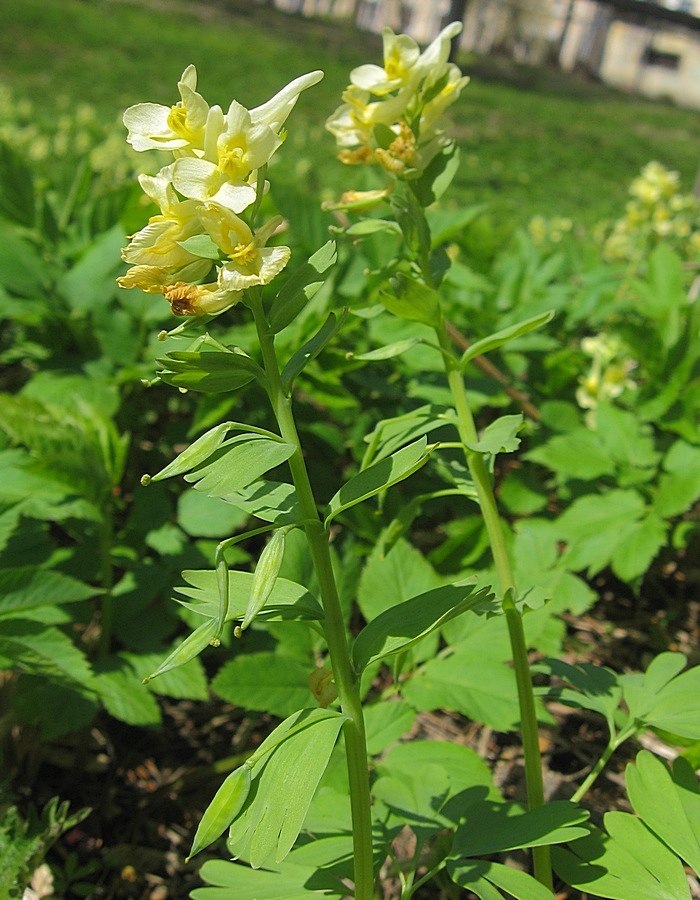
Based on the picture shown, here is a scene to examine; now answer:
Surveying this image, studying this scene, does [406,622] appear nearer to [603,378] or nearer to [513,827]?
[513,827]

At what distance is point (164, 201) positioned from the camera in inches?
29.9

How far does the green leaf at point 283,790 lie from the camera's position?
0.71 metres

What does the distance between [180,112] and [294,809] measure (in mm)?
625

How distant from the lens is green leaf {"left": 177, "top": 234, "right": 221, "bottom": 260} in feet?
2.44

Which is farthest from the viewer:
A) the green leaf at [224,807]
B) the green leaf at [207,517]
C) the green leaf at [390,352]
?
the green leaf at [207,517]

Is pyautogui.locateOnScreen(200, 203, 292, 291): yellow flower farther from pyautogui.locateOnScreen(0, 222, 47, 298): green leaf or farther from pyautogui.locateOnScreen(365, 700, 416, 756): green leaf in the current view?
pyautogui.locateOnScreen(0, 222, 47, 298): green leaf

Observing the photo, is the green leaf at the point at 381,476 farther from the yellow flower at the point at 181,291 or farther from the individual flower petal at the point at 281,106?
the individual flower petal at the point at 281,106

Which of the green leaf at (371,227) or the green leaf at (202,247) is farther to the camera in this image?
the green leaf at (371,227)

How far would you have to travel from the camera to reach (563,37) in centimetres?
2370

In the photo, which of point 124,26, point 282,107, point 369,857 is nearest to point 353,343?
point 282,107

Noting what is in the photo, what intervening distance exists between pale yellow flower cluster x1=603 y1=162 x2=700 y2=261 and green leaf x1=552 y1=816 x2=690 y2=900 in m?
2.18

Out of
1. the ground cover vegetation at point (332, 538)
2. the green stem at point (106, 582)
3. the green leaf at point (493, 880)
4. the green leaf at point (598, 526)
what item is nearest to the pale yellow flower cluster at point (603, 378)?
the ground cover vegetation at point (332, 538)

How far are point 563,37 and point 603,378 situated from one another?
2530cm

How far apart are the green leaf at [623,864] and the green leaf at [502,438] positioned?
43 centimetres
